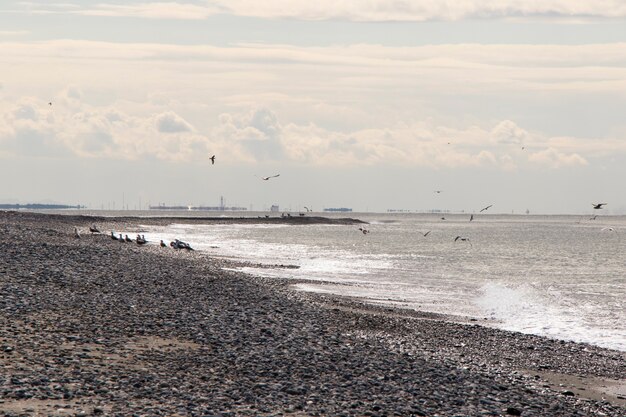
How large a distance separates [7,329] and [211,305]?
34.8 feet

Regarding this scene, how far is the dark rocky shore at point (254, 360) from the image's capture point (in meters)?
15.9

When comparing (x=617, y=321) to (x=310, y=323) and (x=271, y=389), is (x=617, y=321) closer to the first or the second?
(x=310, y=323)

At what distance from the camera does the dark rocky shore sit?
52.2ft

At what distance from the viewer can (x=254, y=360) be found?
19.9 meters

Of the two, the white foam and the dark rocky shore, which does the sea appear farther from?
the dark rocky shore

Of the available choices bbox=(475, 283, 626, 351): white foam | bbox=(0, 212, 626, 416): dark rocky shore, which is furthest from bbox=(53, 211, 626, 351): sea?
bbox=(0, 212, 626, 416): dark rocky shore

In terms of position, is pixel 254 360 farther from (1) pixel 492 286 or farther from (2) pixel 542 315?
(1) pixel 492 286

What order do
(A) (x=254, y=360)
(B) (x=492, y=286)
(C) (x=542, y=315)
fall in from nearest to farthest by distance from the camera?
(A) (x=254, y=360) → (C) (x=542, y=315) → (B) (x=492, y=286)

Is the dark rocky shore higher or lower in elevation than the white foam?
higher

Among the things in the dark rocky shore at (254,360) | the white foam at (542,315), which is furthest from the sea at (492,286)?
the dark rocky shore at (254,360)

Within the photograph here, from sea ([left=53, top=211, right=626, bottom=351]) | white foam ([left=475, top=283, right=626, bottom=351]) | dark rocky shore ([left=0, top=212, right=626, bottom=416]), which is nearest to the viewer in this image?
dark rocky shore ([left=0, top=212, right=626, bottom=416])

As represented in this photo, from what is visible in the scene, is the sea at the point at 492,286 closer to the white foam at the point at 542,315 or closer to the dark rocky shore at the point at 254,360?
the white foam at the point at 542,315

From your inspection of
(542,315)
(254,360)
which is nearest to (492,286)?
(542,315)

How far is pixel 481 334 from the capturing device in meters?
30.0
